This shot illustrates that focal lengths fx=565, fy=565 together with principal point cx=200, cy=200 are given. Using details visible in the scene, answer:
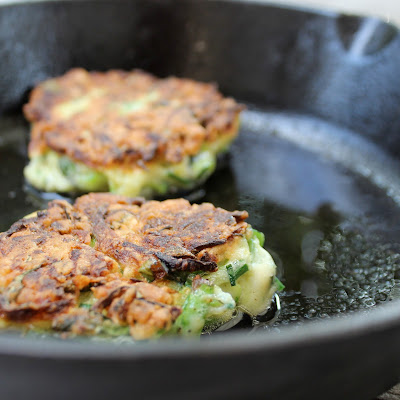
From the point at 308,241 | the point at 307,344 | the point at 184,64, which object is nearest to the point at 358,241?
the point at 308,241

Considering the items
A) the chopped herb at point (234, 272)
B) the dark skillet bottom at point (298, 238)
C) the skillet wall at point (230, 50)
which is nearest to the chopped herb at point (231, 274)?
the chopped herb at point (234, 272)

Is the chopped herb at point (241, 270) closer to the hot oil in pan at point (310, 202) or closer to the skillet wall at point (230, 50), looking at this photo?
the hot oil in pan at point (310, 202)

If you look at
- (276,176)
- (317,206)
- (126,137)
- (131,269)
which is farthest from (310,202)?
(131,269)

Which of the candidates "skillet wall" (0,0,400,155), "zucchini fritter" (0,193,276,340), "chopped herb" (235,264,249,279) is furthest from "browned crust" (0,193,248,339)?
"skillet wall" (0,0,400,155)

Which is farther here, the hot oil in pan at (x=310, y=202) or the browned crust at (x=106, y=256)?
the hot oil in pan at (x=310, y=202)

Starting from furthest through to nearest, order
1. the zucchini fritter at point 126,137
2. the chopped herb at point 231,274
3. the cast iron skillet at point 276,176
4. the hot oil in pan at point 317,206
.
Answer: the zucchini fritter at point 126,137 → the hot oil in pan at point 317,206 → the chopped herb at point 231,274 → the cast iron skillet at point 276,176

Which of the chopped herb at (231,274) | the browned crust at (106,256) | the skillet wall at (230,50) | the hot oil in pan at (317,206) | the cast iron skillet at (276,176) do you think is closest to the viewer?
the cast iron skillet at (276,176)
